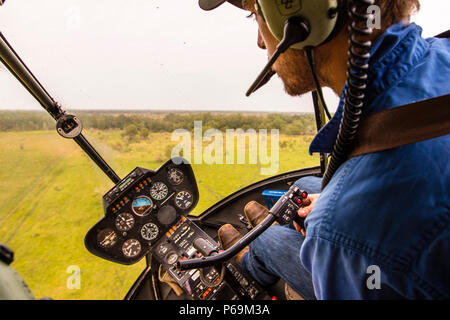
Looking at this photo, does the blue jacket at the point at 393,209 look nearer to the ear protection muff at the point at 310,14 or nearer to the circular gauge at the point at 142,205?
the ear protection muff at the point at 310,14

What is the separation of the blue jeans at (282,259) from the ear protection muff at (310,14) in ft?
2.89

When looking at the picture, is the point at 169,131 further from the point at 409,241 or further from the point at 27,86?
the point at 409,241

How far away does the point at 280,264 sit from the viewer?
1142 mm

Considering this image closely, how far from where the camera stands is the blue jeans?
1.05 meters

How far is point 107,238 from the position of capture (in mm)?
1546

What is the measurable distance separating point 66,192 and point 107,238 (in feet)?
2.34

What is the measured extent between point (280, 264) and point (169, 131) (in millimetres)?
1313

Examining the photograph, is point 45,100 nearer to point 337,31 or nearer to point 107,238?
point 107,238

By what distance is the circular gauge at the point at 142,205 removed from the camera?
162 cm

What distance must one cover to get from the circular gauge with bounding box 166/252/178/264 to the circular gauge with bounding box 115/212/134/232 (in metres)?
0.33

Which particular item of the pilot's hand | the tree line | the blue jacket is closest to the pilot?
the blue jacket

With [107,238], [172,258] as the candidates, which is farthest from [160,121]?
[172,258]

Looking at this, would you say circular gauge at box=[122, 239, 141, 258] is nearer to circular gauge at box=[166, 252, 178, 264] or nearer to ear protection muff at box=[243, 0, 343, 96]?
circular gauge at box=[166, 252, 178, 264]
